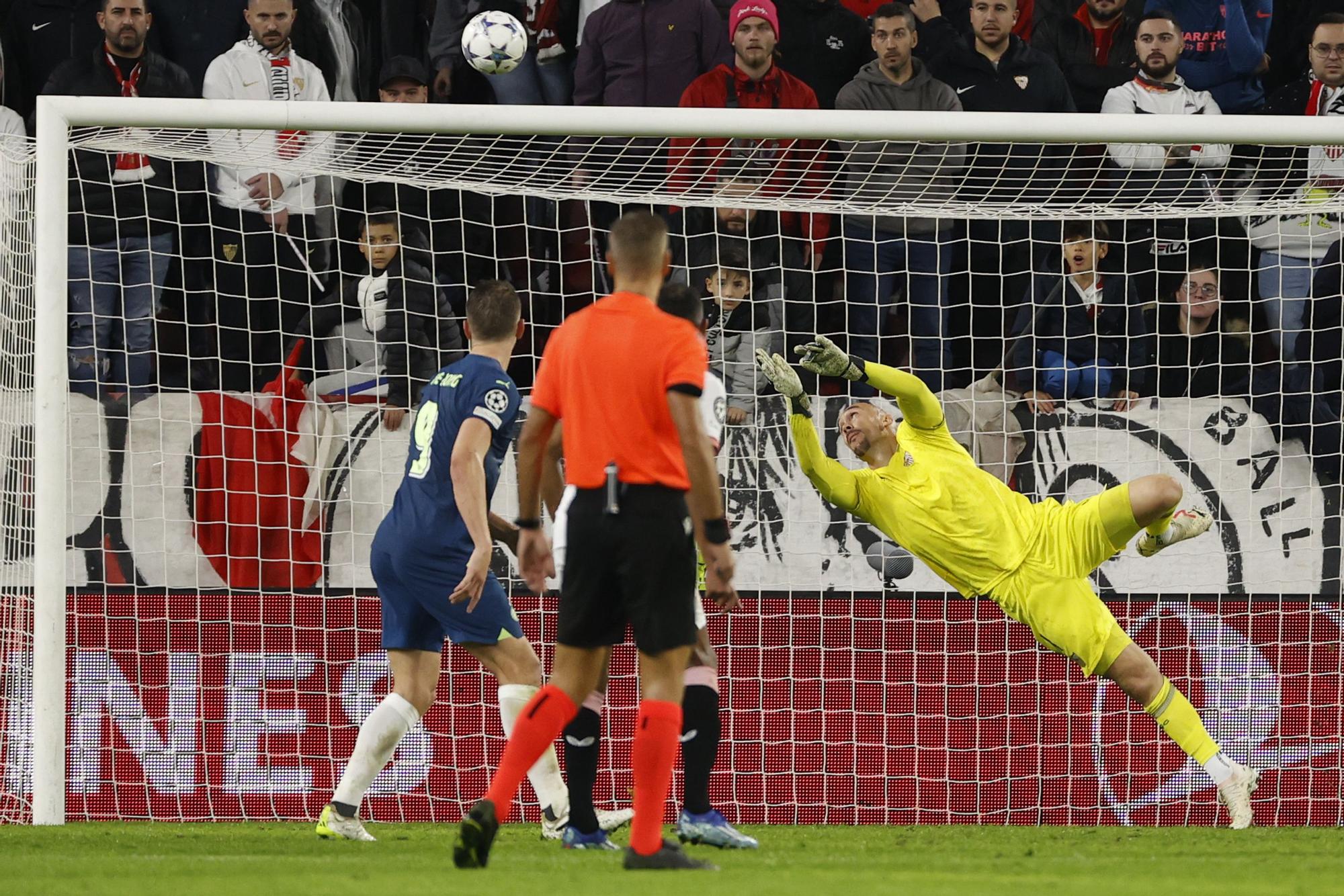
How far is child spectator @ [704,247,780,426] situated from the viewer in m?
8.70

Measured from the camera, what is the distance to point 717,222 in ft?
30.0

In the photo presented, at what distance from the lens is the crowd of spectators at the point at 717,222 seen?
8719 millimetres

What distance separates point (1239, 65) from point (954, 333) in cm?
271

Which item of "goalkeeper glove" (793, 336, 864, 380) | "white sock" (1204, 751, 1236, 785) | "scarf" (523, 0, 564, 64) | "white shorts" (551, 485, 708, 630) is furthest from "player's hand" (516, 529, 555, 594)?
"scarf" (523, 0, 564, 64)

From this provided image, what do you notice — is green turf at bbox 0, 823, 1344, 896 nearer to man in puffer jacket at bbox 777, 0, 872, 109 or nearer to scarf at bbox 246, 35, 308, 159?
scarf at bbox 246, 35, 308, 159

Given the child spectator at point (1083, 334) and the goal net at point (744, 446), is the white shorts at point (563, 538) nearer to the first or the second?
the goal net at point (744, 446)

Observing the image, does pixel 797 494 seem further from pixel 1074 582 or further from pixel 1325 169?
pixel 1325 169

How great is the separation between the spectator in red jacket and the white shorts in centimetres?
345

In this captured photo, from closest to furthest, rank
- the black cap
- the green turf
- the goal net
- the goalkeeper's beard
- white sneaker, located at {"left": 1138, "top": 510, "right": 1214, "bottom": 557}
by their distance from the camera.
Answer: the green turf < white sneaker, located at {"left": 1138, "top": 510, "right": 1214, "bottom": 557} < the goalkeeper's beard < the goal net < the black cap

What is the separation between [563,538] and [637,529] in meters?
0.60

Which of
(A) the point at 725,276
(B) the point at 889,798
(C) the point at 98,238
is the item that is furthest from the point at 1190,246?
(C) the point at 98,238

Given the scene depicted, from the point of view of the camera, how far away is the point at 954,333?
30.2ft

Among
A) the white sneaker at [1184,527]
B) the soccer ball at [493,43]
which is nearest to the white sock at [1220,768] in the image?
the white sneaker at [1184,527]

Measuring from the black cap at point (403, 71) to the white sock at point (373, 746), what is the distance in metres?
4.24
